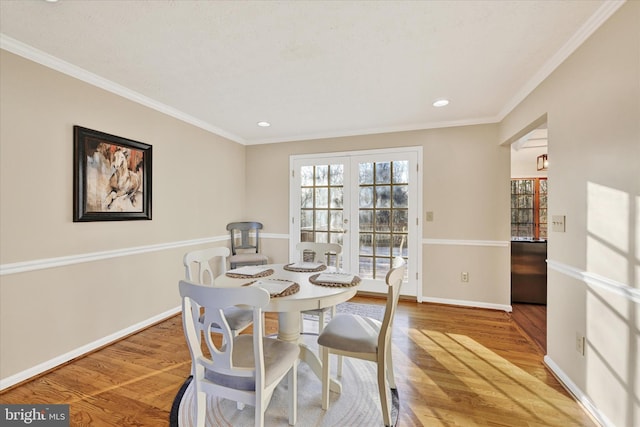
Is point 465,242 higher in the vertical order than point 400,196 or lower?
lower

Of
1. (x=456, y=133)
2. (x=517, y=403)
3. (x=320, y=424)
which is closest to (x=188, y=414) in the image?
(x=320, y=424)

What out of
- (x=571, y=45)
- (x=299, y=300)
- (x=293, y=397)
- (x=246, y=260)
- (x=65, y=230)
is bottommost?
(x=293, y=397)

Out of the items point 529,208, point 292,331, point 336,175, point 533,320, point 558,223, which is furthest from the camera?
point 529,208

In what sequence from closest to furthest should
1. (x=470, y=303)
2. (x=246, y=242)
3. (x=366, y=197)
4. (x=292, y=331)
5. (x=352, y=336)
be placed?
(x=352, y=336)
(x=292, y=331)
(x=470, y=303)
(x=366, y=197)
(x=246, y=242)

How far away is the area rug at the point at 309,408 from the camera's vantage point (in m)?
1.65

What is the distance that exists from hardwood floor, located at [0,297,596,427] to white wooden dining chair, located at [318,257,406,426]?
293 mm

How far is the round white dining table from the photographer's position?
5.22ft

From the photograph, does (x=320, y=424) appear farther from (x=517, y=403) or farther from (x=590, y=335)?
(x=590, y=335)

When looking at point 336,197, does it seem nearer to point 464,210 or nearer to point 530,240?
point 464,210

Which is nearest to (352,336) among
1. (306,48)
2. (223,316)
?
(223,316)

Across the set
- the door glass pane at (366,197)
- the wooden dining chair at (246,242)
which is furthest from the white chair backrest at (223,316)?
the door glass pane at (366,197)

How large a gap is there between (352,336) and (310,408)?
51 cm

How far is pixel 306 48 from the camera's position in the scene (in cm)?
200

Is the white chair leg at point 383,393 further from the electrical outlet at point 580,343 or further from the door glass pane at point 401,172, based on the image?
the door glass pane at point 401,172
